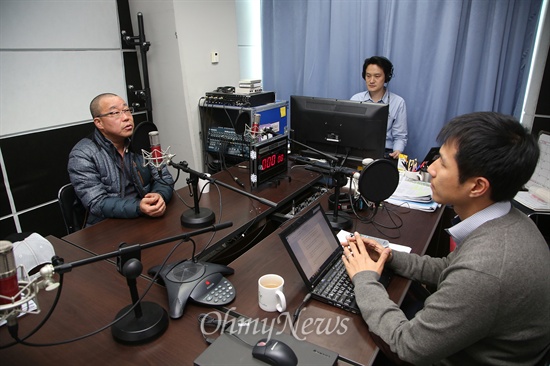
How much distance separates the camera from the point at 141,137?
156 centimetres

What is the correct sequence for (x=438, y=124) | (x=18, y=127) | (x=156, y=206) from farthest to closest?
(x=438, y=124) < (x=18, y=127) < (x=156, y=206)

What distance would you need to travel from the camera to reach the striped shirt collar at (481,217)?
999 millimetres

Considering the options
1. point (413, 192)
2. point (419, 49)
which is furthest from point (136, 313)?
point (419, 49)

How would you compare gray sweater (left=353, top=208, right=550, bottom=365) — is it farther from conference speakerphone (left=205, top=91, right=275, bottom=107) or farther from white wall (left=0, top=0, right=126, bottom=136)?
white wall (left=0, top=0, right=126, bottom=136)

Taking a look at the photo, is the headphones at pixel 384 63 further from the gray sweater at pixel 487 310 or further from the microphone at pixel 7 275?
the microphone at pixel 7 275

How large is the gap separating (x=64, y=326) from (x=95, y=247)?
482 mm

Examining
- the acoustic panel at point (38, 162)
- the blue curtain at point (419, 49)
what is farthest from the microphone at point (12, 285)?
the blue curtain at point (419, 49)

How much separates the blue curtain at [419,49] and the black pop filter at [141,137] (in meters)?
2.29

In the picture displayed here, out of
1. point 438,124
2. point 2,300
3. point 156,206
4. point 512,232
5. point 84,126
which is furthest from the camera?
point 438,124

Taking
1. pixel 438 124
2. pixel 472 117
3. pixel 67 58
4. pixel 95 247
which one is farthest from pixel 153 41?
pixel 472 117

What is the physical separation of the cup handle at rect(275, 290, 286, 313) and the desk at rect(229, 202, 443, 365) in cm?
2

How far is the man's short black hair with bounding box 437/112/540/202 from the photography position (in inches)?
36.8

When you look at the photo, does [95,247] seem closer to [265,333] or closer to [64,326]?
[64,326]

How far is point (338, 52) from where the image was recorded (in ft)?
11.0
